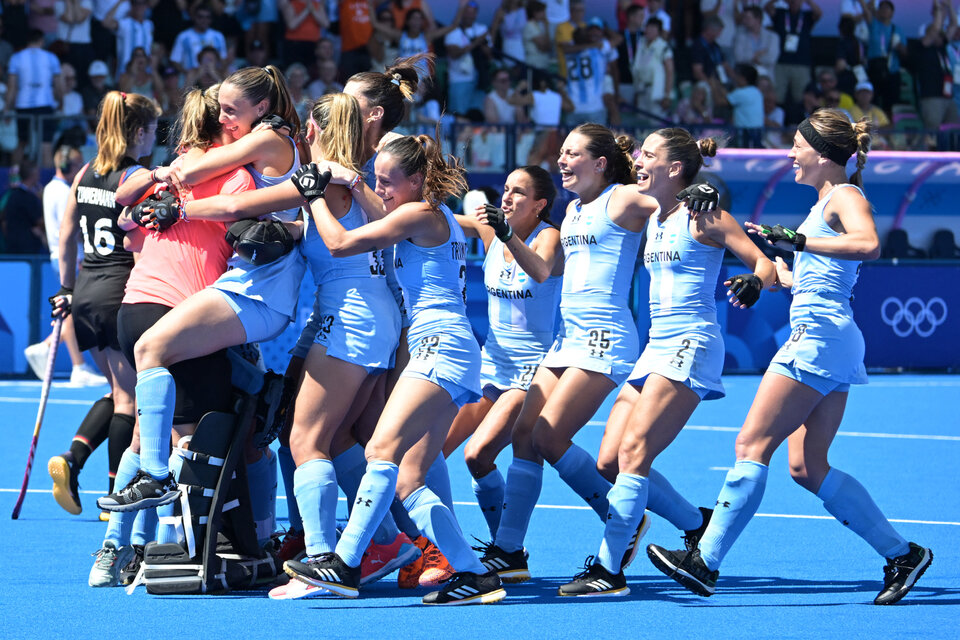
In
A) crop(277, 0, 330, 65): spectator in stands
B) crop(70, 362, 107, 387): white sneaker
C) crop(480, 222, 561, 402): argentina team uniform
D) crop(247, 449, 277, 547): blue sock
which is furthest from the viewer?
crop(277, 0, 330, 65): spectator in stands

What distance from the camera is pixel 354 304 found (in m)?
5.82

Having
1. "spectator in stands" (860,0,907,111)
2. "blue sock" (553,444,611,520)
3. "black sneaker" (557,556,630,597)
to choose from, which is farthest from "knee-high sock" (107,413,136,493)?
"spectator in stands" (860,0,907,111)

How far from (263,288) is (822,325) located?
238cm

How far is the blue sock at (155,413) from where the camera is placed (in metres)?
5.55

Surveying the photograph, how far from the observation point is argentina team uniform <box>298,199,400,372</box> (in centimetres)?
576

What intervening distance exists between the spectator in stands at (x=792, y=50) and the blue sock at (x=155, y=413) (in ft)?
55.0

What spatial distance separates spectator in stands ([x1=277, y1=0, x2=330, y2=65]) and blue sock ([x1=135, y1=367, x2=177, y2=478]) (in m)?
13.1

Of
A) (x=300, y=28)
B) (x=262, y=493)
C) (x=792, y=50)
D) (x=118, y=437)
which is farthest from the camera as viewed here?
(x=792, y=50)

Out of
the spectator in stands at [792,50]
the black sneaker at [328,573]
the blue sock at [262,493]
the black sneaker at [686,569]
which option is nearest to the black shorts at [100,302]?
the blue sock at [262,493]

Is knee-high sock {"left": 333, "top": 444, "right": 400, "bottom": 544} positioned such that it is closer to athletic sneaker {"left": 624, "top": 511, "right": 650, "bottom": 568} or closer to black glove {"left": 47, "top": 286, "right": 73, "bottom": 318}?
athletic sneaker {"left": 624, "top": 511, "right": 650, "bottom": 568}

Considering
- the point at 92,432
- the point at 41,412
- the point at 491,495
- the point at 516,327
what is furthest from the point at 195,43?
the point at 491,495

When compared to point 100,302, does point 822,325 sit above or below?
above

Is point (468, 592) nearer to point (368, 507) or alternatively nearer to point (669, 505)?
point (368, 507)

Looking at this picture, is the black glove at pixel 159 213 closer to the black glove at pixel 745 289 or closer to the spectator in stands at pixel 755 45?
the black glove at pixel 745 289
